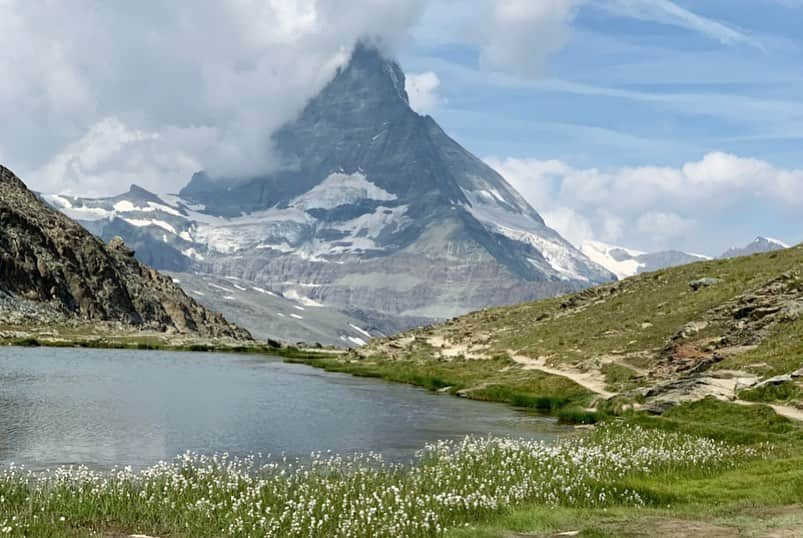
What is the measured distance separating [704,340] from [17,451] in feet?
206

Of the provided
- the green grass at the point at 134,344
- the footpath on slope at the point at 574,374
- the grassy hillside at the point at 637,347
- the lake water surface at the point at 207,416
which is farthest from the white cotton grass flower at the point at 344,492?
the green grass at the point at 134,344

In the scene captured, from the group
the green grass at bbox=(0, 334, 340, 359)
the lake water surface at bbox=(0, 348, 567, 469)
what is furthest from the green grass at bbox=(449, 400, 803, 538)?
the green grass at bbox=(0, 334, 340, 359)

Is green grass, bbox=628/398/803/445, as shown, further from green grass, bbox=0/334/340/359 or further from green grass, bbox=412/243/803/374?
green grass, bbox=0/334/340/359

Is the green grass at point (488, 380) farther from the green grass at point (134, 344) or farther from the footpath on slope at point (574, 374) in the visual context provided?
the green grass at point (134, 344)

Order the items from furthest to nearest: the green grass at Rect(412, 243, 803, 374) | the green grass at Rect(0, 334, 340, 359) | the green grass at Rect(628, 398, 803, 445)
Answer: the green grass at Rect(0, 334, 340, 359), the green grass at Rect(412, 243, 803, 374), the green grass at Rect(628, 398, 803, 445)

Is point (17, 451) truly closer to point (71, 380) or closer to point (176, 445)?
point (176, 445)

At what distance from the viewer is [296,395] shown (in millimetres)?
84938

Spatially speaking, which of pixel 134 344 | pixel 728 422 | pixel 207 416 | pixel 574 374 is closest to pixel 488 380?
pixel 574 374

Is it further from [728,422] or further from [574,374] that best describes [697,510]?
[574,374]

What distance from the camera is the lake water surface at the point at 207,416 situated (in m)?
46.2

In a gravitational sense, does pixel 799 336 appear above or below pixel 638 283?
below

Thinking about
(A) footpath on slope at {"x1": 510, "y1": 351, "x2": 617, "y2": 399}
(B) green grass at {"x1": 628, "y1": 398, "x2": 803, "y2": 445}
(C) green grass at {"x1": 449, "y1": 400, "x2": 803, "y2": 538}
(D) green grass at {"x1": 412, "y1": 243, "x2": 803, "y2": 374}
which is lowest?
(C) green grass at {"x1": 449, "y1": 400, "x2": 803, "y2": 538}

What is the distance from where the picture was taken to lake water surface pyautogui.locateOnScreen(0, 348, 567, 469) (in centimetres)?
4625

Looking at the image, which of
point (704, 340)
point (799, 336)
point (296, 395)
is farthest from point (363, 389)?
point (799, 336)
